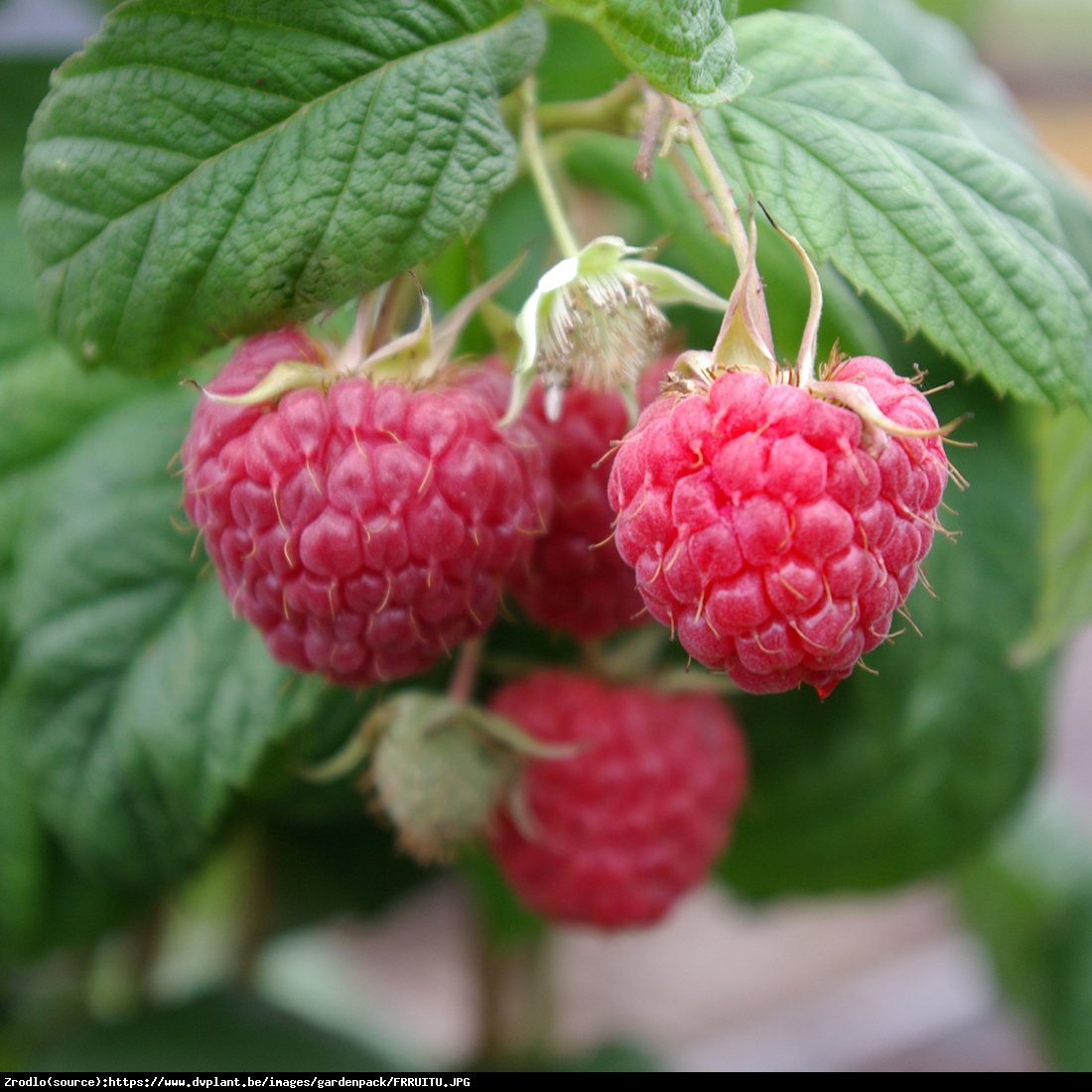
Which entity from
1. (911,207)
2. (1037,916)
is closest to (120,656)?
(911,207)

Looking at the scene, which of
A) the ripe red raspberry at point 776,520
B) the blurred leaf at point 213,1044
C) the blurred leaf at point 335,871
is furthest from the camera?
the blurred leaf at point 335,871

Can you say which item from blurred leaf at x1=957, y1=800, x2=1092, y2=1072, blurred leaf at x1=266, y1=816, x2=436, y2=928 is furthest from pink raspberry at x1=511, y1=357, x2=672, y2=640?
blurred leaf at x1=957, y1=800, x2=1092, y2=1072

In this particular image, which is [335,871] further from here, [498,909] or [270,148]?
→ [270,148]

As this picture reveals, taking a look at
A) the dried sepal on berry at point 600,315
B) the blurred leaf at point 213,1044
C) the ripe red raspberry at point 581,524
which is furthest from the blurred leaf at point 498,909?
the dried sepal on berry at point 600,315

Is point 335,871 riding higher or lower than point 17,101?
lower

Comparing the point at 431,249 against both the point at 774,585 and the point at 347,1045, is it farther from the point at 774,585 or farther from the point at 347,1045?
the point at 347,1045

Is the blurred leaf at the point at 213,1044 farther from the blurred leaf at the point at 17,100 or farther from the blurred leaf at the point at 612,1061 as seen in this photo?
the blurred leaf at the point at 17,100
